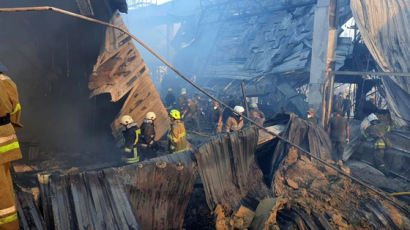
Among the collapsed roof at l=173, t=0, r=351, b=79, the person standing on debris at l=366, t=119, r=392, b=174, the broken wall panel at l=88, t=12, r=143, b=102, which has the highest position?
the collapsed roof at l=173, t=0, r=351, b=79

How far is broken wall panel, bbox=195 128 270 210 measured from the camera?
418 centimetres

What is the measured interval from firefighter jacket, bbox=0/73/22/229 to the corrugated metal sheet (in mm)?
3733

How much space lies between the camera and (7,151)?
270cm

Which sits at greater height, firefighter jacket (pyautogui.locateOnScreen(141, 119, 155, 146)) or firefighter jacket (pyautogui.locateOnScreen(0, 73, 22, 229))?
firefighter jacket (pyautogui.locateOnScreen(0, 73, 22, 229))

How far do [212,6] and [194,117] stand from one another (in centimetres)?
1533

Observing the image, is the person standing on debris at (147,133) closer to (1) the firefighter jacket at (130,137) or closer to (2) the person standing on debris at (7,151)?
(1) the firefighter jacket at (130,137)

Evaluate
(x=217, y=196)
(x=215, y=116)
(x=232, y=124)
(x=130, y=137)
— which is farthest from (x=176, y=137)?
(x=215, y=116)

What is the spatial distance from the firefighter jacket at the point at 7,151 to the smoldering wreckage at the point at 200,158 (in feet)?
A: 0.07

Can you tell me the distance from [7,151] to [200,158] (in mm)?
2294

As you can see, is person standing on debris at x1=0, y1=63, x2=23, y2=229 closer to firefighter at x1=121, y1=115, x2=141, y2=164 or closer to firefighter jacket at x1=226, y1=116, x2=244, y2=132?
firefighter at x1=121, y1=115, x2=141, y2=164

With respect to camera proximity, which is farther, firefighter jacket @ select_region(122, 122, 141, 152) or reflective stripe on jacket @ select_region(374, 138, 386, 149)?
reflective stripe on jacket @ select_region(374, 138, 386, 149)

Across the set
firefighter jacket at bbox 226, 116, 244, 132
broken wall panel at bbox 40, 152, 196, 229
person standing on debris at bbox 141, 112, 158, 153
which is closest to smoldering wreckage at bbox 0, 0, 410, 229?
broken wall panel at bbox 40, 152, 196, 229

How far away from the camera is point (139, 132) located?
23.4 feet

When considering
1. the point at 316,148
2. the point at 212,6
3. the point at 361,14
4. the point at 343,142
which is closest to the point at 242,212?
the point at 316,148
